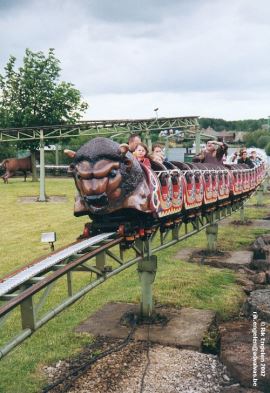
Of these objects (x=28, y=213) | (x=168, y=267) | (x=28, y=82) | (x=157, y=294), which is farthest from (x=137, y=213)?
(x=28, y=82)

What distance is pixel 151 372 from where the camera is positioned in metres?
8.42

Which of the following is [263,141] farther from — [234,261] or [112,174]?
[112,174]

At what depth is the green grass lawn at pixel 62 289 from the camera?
8.84 m

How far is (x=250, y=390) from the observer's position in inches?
299

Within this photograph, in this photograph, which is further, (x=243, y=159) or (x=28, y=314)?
(x=243, y=159)

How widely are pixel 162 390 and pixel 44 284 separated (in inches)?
131

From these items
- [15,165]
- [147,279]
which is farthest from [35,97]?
[147,279]

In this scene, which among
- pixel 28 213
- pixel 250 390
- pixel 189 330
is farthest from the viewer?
pixel 28 213

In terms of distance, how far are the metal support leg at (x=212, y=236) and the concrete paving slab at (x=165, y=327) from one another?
5763 millimetres

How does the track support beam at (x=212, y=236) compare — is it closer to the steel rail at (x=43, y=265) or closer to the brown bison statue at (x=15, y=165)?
the steel rail at (x=43, y=265)

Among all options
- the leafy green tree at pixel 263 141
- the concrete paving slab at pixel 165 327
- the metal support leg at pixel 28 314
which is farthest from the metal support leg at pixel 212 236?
the leafy green tree at pixel 263 141

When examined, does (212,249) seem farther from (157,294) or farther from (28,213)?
(28,213)

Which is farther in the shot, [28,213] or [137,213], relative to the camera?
[28,213]

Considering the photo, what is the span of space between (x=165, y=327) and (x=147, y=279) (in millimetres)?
1031
